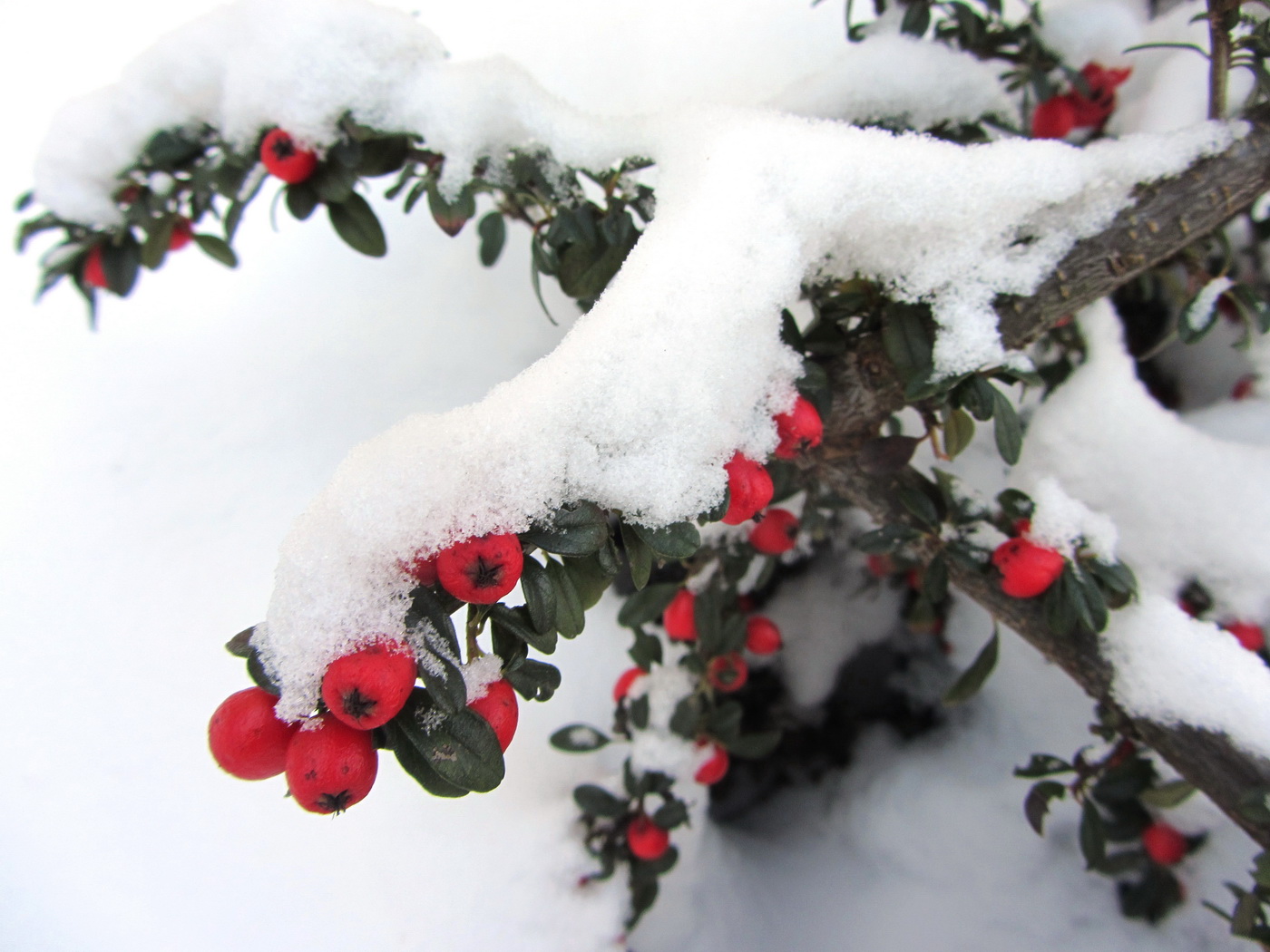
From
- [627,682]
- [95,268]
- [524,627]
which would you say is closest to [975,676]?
[627,682]

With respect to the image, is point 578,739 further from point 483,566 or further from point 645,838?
point 483,566

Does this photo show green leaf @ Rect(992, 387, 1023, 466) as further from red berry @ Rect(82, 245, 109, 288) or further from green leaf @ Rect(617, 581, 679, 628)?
red berry @ Rect(82, 245, 109, 288)

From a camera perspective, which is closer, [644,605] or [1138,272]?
[1138,272]

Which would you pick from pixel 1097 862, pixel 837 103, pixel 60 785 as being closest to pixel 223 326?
pixel 60 785

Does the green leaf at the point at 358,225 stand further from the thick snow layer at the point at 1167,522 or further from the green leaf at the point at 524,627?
the thick snow layer at the point at 1167,522

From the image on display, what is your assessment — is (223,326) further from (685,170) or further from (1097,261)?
(1097,261)

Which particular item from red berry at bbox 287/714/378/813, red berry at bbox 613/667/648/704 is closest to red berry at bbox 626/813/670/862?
red berry at bbox 613/667/648/704
